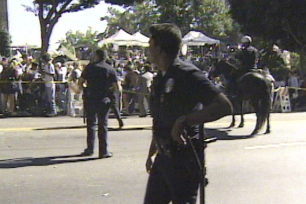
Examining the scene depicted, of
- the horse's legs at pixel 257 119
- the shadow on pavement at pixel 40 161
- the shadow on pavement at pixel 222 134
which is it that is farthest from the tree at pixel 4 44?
the shadow on pavement at pixel 40 161

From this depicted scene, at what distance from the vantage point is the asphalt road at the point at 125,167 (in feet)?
23.2

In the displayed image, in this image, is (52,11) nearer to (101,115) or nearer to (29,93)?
(29,93)

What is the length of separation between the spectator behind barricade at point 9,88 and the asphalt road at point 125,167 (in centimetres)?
349

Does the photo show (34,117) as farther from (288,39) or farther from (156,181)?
(156,181)

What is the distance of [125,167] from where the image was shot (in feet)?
28.7

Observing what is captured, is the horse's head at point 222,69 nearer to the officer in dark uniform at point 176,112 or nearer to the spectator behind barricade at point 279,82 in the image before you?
the spectator behind barricade at point 279,82

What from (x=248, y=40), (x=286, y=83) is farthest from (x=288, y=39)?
(x=248, y=40)

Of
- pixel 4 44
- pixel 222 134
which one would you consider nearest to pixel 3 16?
pixel 4 44

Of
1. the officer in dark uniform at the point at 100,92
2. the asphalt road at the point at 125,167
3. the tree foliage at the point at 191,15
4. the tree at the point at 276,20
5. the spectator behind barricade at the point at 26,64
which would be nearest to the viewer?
the asphalt road at the point at 125,167

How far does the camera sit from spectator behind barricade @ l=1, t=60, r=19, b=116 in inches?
660

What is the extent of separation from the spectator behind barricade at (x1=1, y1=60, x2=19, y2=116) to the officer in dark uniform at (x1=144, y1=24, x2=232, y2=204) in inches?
527

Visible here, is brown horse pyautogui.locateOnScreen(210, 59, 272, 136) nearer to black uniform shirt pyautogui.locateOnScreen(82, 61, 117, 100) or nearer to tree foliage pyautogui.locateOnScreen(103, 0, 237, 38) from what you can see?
black uniform shirt pyautogui.locateOnScreen(82, 61, 117, 100)

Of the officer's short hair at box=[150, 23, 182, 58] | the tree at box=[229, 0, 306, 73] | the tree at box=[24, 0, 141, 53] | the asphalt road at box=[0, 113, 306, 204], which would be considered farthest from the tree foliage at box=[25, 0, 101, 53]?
the officer's short hair at box=[150, 23, 182, 58]

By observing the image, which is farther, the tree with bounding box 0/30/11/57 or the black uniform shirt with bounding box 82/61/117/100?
the tree with bounding box 0/30/11/57
